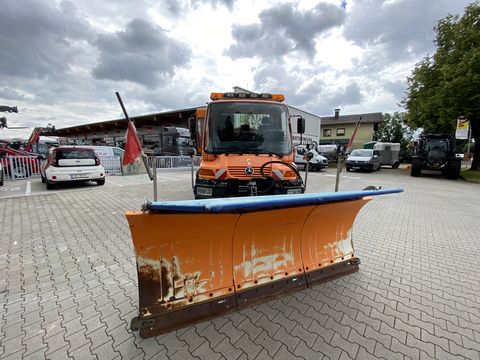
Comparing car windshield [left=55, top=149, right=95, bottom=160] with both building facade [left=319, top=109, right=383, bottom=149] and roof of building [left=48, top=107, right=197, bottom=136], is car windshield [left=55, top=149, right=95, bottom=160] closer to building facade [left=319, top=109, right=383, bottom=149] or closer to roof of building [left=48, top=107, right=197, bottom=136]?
roof of building [left=48, top=107, right=197, bottom=136]

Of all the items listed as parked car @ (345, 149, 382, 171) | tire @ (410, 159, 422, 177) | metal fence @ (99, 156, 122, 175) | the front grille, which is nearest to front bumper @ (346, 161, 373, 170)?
parked car @ (345, 149, 382, 171)

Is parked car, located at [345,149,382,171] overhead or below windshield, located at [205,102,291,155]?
below

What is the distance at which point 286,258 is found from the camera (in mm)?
2762

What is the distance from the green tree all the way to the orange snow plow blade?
62.6 ft

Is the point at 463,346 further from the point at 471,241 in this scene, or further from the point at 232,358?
the point at 471,241

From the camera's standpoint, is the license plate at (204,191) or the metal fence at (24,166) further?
the metal fence at (24,166)

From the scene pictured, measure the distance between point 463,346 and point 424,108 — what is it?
2095cm

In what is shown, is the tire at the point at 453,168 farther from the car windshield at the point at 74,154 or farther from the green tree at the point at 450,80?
the car windshield at the point at 74,154

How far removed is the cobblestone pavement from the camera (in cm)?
201

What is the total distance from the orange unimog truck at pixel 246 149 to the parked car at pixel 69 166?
22.2 feet

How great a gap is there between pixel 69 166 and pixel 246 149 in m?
7.80

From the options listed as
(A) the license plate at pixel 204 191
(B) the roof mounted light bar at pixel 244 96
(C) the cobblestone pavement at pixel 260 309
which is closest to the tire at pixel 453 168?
(C) the cobblestone pavement at pixel 260 309

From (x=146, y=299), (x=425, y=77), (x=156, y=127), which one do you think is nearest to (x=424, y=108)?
(x=425, y=77)

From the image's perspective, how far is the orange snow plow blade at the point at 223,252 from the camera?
6.37 feet
